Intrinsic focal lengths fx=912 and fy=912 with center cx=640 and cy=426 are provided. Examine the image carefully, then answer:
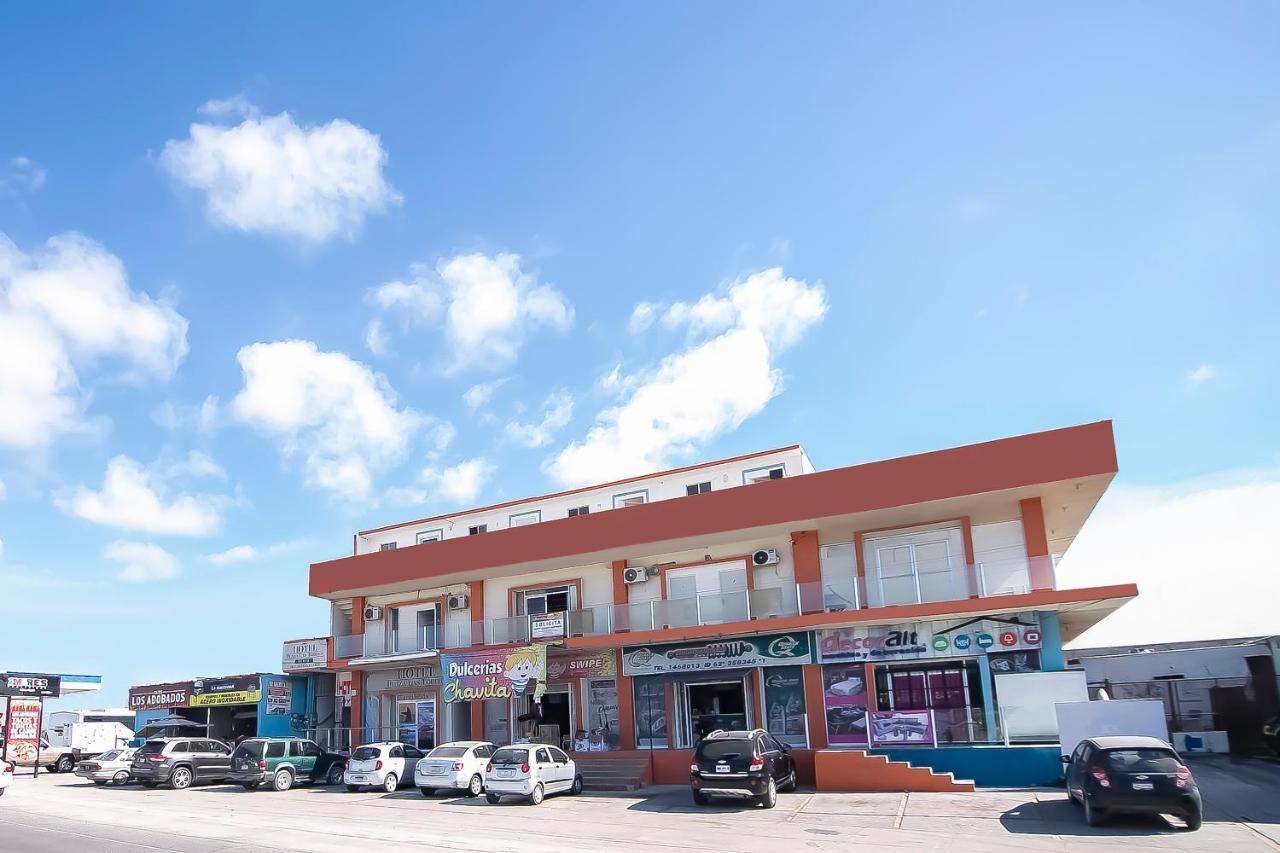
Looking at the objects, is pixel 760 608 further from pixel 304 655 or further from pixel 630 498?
pixel 304 655

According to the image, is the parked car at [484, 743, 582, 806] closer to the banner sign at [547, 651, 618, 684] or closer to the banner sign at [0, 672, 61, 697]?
the banner sign at [547, 651, 618, 684]

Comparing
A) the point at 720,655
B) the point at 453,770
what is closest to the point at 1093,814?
the point at 720,655

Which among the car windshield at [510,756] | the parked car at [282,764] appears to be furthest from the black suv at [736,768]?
the parked car at [282,764]

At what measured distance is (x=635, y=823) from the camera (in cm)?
1717

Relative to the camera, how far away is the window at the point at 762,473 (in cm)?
2941

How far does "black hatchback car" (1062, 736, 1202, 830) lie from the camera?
560 inches

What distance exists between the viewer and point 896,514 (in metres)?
23.6

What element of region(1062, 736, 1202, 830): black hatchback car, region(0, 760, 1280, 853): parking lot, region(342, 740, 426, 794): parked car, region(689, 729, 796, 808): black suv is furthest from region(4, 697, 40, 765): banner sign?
region(1062, 736, 1202, 830): black hatchback car

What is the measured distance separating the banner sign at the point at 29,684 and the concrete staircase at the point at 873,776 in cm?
3268

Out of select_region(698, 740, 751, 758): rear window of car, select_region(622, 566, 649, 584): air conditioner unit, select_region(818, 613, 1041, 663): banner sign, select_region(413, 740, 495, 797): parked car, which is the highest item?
select_region(622, 566, 649, 584): air conditioner unit

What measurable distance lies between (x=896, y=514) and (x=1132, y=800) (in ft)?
32.7

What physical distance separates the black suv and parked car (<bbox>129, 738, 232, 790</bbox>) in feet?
48.4

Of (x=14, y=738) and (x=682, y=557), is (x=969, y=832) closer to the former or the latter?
(x=682, y=557)

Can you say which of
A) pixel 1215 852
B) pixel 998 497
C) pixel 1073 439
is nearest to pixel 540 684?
pixel 998 497
